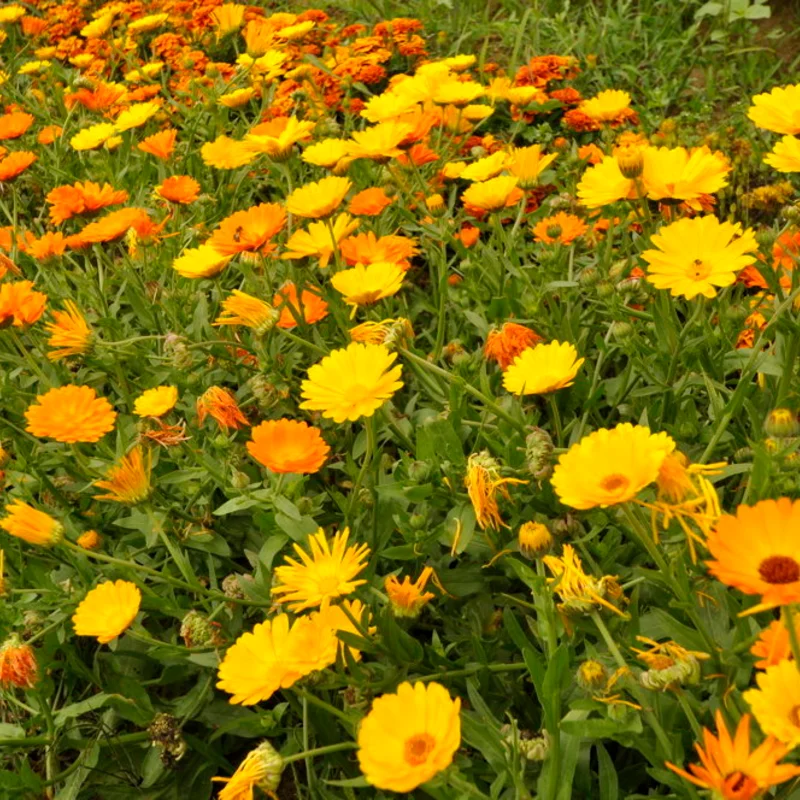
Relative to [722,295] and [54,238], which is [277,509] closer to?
[722,295]

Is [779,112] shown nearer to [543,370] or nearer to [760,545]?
[543,370]

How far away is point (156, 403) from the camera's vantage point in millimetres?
1792

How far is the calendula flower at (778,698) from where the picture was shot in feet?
2.95

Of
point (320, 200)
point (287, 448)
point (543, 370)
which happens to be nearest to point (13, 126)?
point (320, 200)

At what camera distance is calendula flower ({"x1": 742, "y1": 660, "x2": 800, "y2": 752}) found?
2.95ft

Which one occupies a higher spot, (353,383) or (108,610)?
(353,383)

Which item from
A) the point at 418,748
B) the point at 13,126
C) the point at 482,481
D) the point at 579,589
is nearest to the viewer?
the point at 418,748

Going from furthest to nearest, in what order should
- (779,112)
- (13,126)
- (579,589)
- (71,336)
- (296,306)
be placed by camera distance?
(13,126) → (296,306) → (71,336) → (779,112) → (579,589)

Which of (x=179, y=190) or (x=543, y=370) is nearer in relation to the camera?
(x=543, y=370)

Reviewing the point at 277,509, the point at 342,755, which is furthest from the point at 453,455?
the point at 342,755

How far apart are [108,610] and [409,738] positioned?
0.67m

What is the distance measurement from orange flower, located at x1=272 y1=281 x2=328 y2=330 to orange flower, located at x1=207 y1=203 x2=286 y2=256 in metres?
0.10

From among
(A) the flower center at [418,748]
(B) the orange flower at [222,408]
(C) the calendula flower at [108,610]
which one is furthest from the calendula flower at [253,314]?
(A) the flower center at [418,748]

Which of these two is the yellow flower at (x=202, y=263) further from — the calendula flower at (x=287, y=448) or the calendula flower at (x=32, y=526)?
the calendula flower at (x=32, y=526)
